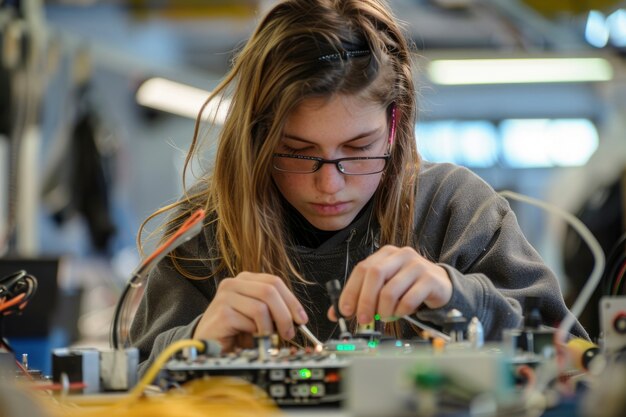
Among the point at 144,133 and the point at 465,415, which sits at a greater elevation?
Result: the point at 144,133

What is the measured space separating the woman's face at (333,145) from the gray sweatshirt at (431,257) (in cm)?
13

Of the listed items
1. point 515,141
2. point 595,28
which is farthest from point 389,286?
point 515,141

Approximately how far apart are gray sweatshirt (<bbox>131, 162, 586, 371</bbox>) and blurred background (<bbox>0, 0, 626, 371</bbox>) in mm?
279

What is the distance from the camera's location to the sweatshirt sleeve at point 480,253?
140 centimetres

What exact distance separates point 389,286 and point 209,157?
1.22m

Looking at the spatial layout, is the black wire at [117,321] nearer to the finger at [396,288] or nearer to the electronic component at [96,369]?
the electronic component at [96,369]

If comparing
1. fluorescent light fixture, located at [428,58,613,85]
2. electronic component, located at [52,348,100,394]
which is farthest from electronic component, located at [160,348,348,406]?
fluorescent light fixture, located at [428,58,613,85]

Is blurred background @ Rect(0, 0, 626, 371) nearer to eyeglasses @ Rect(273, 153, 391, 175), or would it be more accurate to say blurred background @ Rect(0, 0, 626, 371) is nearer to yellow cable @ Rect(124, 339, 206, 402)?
eyeglasses @ Rect(273, 153, 391, 175)

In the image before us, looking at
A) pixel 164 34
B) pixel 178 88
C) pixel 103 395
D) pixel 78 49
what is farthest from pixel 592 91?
pixel 103 395

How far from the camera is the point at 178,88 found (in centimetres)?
636

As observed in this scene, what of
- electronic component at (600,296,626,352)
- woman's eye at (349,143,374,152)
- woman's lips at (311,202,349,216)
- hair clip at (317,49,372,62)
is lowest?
electronic component at (600,296,626,352)

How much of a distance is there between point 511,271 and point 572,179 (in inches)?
128

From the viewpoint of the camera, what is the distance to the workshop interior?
90cm

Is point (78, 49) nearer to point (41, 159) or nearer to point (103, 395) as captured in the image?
point (41, 159)
